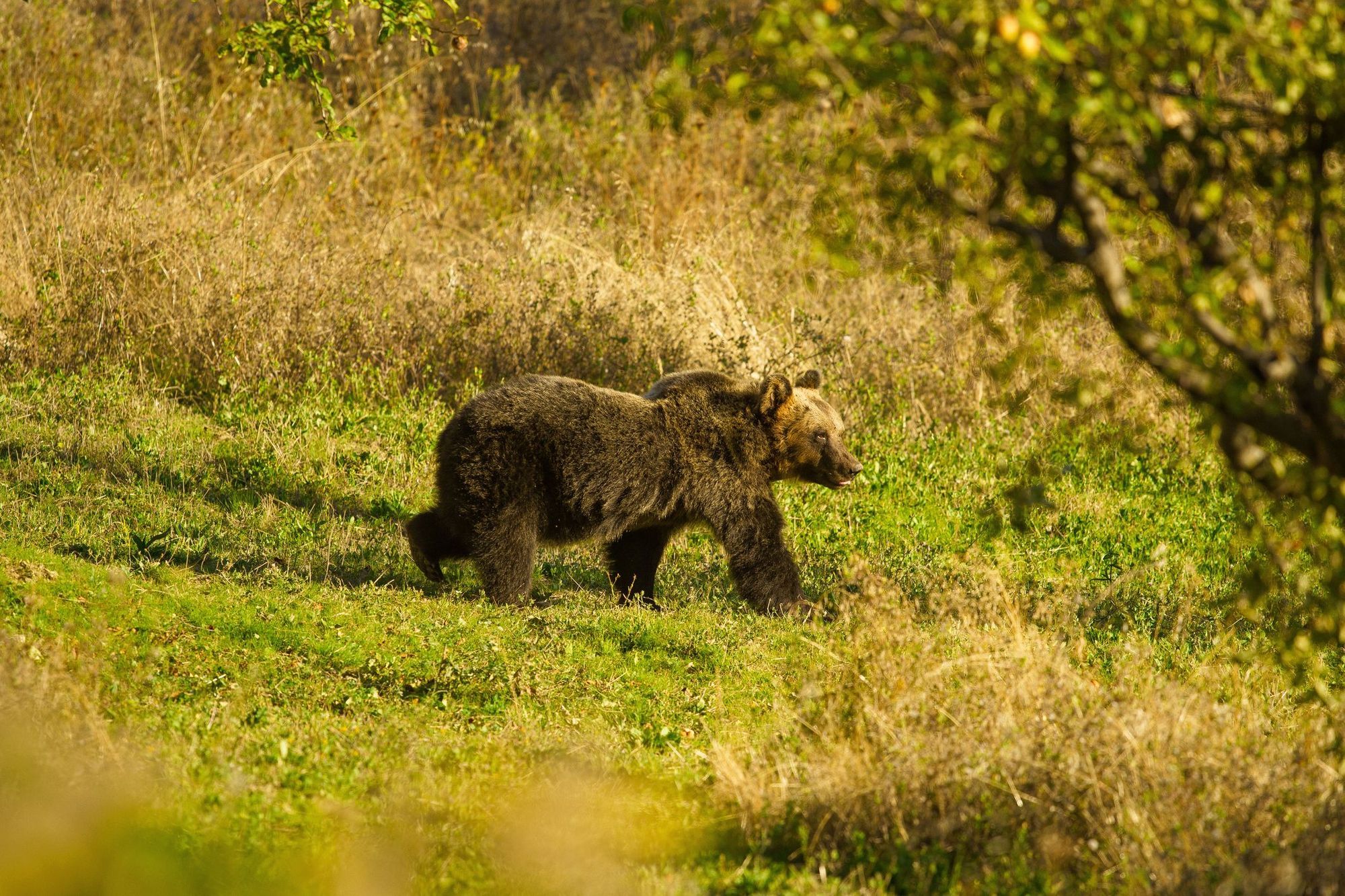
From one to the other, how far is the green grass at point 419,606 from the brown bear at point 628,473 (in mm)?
405

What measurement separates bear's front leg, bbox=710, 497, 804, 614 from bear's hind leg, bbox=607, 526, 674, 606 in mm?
476

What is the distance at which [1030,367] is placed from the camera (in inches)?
199

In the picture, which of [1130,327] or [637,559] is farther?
[637,559]

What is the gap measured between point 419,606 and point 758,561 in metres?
2.50

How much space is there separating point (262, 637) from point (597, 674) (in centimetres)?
194

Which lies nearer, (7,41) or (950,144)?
(950,144)

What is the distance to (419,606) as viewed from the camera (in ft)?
30.4

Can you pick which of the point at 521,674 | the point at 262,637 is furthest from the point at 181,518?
the point at 521,674

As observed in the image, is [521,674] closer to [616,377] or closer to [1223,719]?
[1223,719]

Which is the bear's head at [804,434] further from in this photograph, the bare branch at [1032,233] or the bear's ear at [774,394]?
the bare branch at [1032,233]

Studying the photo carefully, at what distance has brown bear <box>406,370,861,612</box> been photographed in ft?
30.9

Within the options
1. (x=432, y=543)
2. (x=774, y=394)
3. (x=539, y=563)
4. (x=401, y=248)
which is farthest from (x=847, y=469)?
(x=401, y=248)

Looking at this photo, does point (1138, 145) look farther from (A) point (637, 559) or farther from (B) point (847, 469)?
(B) point (847, 469)

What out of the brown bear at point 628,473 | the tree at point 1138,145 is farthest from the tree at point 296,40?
the tree at point 1138,145
